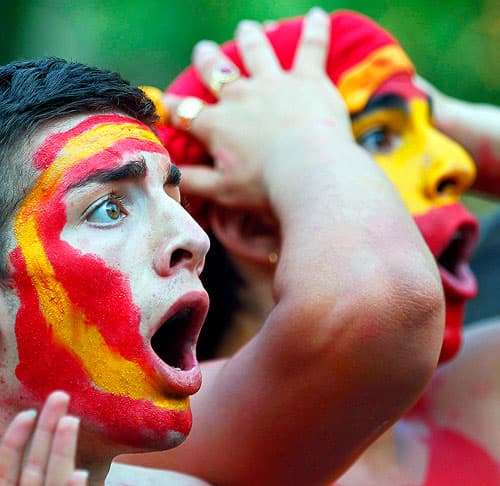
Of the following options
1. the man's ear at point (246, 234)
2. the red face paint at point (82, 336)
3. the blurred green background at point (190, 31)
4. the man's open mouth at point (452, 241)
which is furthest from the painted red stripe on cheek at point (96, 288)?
the blurred green background at point (190, 31)

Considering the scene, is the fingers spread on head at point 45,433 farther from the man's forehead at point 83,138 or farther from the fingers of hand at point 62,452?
the man's forehead at point 83,138

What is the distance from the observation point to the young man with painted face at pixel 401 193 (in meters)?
1.77

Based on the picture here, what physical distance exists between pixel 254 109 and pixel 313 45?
20 centimetres

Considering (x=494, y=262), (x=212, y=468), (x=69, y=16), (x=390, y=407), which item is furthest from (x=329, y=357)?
(x=69, y=16)

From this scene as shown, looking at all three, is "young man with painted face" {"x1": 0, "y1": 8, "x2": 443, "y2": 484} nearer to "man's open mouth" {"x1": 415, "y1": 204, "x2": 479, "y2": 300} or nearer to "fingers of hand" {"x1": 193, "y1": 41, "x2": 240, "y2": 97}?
"fingers of hand" {"x1": 193, "y1": 41, "x2": 240, "y2": 97}

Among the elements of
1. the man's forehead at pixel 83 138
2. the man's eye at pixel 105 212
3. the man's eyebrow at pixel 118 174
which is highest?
the man's forehead at pixel 83 138

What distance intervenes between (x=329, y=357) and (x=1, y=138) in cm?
49

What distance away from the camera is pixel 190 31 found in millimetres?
4098

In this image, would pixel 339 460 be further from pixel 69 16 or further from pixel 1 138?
pixel 69 16

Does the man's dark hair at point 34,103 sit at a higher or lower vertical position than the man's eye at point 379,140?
higher

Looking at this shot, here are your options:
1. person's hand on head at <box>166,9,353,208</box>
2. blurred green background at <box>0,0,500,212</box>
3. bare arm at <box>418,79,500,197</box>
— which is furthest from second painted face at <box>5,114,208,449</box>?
blurred green background at <box>0,0,500,212</box>

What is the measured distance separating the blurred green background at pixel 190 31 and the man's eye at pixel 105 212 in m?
2.71

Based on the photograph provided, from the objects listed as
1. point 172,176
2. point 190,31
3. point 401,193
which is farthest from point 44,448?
point 190,31

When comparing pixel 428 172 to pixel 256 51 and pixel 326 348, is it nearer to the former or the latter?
pixel 256 51
